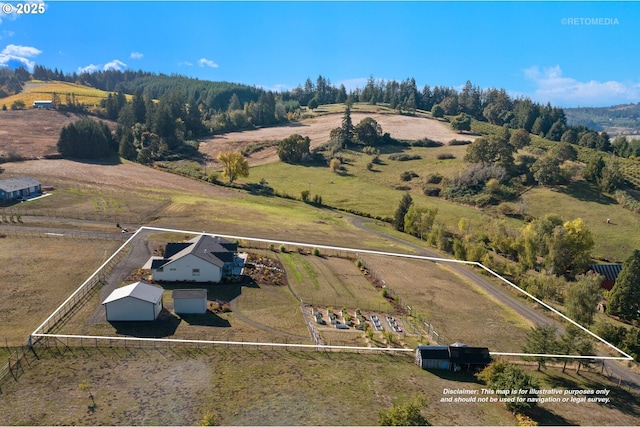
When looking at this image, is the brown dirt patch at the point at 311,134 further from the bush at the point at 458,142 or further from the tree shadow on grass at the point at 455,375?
the tree shadow on grass at the point at 455,375

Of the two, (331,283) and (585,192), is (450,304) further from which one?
(585,192)

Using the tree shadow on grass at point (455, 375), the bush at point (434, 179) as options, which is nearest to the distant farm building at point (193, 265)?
the tree shadow on grass at point (455, 375)

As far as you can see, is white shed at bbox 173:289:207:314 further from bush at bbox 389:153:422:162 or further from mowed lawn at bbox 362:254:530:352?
bush at bbox 389:153:422:162

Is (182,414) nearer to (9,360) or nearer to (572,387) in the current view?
(9,360)

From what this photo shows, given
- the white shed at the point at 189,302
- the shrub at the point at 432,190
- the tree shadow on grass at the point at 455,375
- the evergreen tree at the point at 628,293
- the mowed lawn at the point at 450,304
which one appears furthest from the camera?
the shrub at the point at 432,190

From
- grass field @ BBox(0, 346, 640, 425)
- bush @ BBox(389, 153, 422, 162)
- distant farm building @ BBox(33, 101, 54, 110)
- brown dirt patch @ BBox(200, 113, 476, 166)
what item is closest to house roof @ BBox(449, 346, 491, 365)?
grass field @ BBox(0, 346, 640, 425)

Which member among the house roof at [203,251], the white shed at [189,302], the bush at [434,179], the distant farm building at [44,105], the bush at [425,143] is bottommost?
the white shed at [189,302]

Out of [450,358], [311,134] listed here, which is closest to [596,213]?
[450,358]
